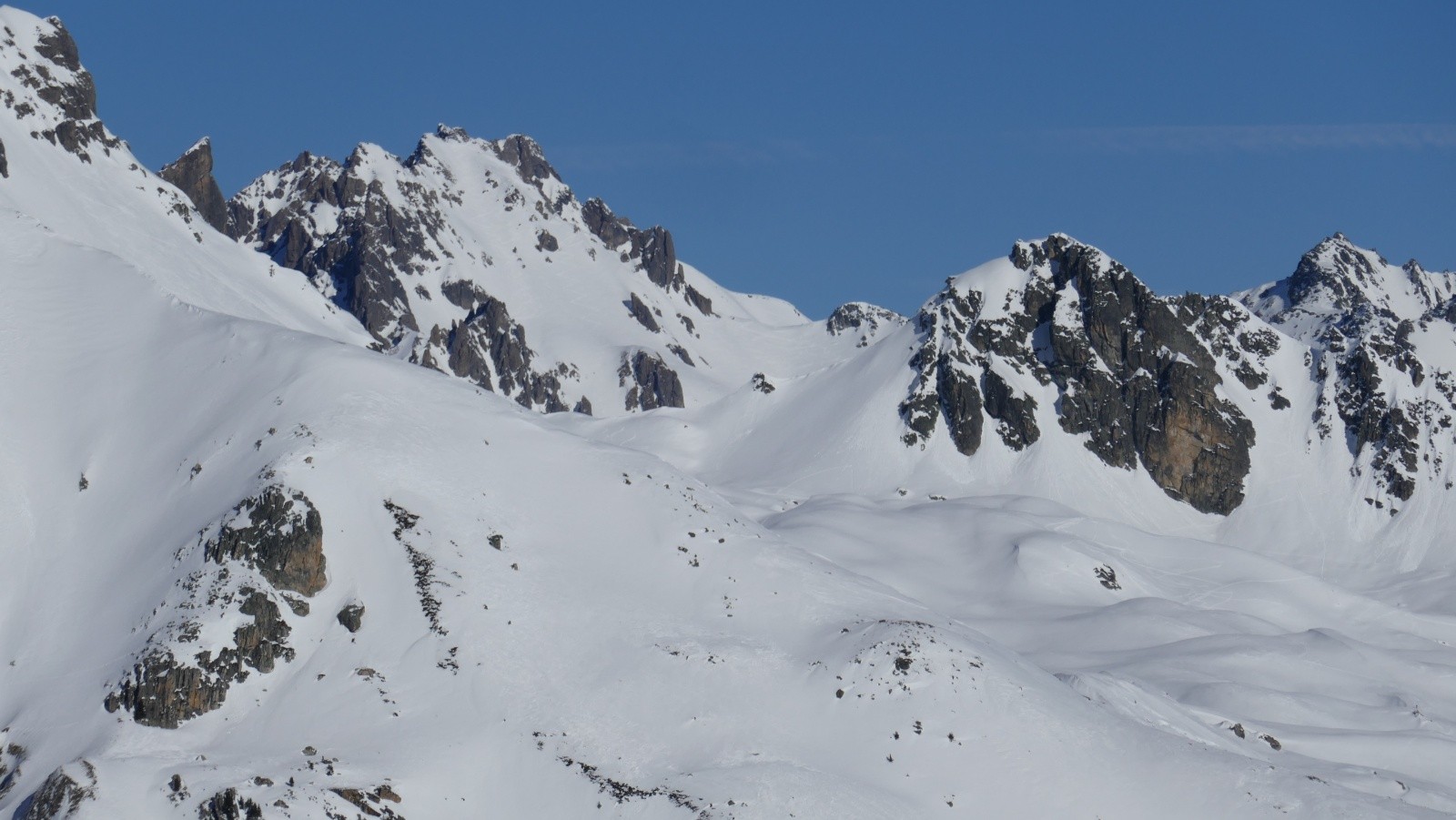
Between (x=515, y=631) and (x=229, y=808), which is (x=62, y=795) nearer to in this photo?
(x=229, y=808)

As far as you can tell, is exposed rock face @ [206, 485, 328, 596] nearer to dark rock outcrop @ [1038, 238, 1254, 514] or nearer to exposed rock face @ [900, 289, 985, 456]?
exposed rock face @ [900, 289, 985, 456]

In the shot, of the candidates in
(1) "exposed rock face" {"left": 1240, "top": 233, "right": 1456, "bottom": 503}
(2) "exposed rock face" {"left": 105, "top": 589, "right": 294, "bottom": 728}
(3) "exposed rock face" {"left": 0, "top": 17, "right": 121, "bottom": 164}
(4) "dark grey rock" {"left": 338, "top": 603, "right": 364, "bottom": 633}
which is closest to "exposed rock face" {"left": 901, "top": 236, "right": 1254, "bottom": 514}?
(1) "exposed rock face" {"left": 1240, "top": 233, "right": 1456, "bottom": 503}

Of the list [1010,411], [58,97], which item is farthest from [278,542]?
[1010,411]

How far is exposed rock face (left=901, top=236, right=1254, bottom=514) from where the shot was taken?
176 meters

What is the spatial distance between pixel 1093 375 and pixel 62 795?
134 meters

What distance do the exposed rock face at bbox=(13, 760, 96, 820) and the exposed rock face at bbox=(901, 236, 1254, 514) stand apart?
12075cm

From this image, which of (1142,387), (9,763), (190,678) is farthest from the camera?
(1142,387)

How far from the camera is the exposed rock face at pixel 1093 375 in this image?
17650 cm

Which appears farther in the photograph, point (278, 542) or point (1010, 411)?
point (1010, 411)

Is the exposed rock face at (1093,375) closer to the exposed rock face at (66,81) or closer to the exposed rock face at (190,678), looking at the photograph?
the exposed rock face at (66,81)

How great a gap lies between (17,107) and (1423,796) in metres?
121

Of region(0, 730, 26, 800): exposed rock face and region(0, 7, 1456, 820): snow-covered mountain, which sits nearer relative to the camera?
region(0, 730, 26, 800): exposed rock face

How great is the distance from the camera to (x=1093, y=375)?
180250 mm

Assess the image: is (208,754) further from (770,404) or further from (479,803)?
(770,404)
